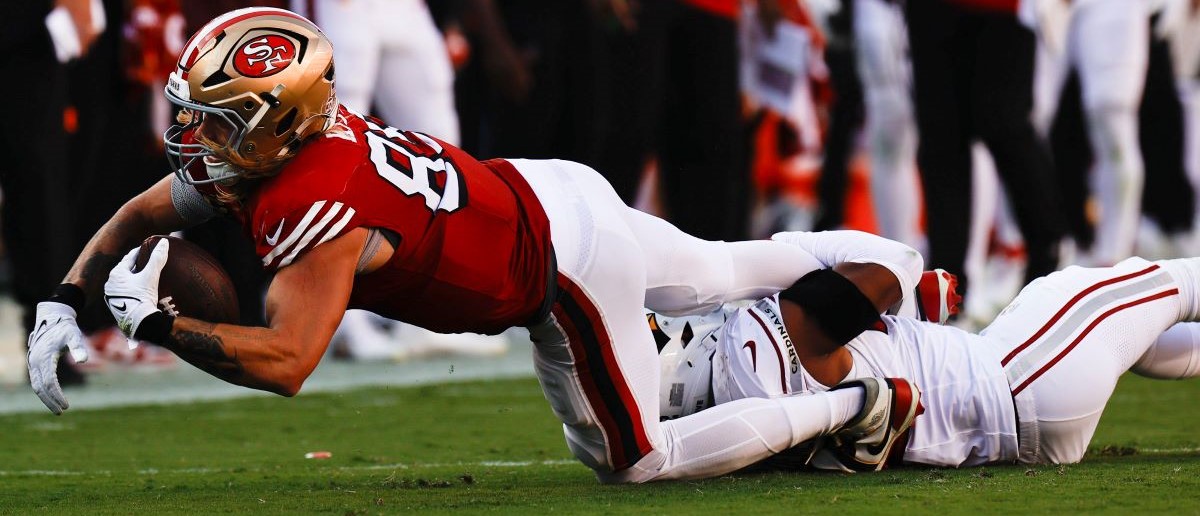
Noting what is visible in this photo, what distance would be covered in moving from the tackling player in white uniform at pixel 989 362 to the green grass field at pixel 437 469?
10 centimetres

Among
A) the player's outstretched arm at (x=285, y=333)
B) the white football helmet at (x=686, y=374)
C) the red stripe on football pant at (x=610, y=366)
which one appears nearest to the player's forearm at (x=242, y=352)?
the player's outstretched arm at (x=285, y=333)

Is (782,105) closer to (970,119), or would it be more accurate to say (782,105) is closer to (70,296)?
(970,119)

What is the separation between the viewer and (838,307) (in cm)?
405

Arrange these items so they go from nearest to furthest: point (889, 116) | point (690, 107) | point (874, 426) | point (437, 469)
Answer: point (874, 426), point (437, 469), point (690, 107), point (889, 116)

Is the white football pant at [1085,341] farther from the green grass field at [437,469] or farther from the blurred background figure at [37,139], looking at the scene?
the blurred background figure at [37,139]

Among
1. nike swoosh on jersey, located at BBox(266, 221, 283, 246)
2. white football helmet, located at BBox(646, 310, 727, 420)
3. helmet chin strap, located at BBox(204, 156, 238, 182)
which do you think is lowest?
white football helmet, located at BBox(646, 310, 727, 420)

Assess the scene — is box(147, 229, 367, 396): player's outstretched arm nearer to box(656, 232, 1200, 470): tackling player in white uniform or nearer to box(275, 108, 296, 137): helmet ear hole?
box(275, 108, 296, 137): helmet ear hole

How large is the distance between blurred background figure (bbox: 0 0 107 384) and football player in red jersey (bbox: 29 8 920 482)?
2.45 meters

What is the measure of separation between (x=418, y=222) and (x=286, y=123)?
32cm

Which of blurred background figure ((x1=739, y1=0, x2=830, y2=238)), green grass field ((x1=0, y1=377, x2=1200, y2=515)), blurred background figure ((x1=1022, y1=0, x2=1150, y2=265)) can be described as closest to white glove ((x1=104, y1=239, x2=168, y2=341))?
green grass field ((x1=0, y1=377, x2=1200, y2=515))

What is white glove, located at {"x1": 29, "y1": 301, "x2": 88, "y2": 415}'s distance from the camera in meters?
3.37

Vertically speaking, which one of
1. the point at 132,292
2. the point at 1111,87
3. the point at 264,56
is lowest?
the point at 1111,87

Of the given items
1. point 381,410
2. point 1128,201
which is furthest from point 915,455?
point 1128,201

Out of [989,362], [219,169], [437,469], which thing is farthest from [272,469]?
[989,362]
